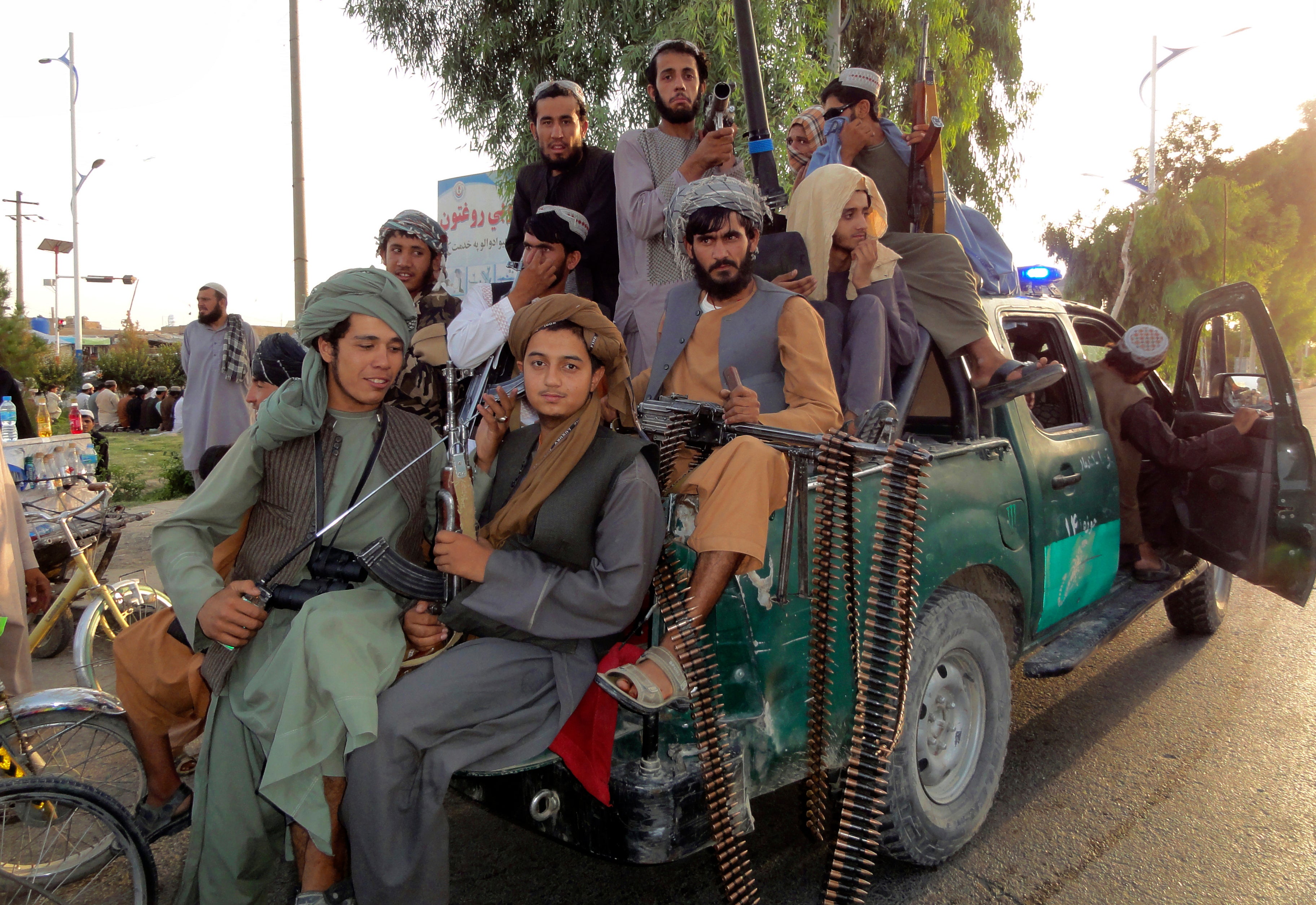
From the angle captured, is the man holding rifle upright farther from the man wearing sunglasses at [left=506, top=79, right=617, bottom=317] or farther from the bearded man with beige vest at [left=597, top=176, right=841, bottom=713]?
the man wearing sunglasses at [left=506, top=79, right=617, bottom=317]

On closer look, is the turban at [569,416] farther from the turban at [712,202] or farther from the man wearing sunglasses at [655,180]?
the man wearing sunglasses at [655,180]

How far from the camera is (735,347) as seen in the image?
3043 mm

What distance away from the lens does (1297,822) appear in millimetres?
3174

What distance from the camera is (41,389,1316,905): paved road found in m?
2.79

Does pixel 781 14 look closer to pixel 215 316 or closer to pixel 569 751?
pixel 215 316

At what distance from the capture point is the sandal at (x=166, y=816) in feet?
8.38

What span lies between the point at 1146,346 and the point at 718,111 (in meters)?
2.52

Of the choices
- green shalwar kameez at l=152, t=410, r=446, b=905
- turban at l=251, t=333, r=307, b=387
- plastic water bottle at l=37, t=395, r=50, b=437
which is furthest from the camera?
plastic water bottle at l=37, t=395, r=50, b=437

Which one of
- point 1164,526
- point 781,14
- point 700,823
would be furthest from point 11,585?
point 781,14

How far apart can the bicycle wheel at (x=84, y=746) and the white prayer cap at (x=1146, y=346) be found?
182 inches

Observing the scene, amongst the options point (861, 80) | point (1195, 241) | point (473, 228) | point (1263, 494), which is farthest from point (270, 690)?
point (1195, 241)

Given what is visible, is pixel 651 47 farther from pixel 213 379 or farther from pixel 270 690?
pixel 270 690

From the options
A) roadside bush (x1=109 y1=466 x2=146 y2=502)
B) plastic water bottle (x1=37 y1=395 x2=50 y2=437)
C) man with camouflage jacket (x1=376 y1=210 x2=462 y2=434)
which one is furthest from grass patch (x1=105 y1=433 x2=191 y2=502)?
man with camouflage jacket (x1=376 y1=210 x2=462 y2=434)

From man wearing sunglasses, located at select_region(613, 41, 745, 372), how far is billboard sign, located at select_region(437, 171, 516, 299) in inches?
366
